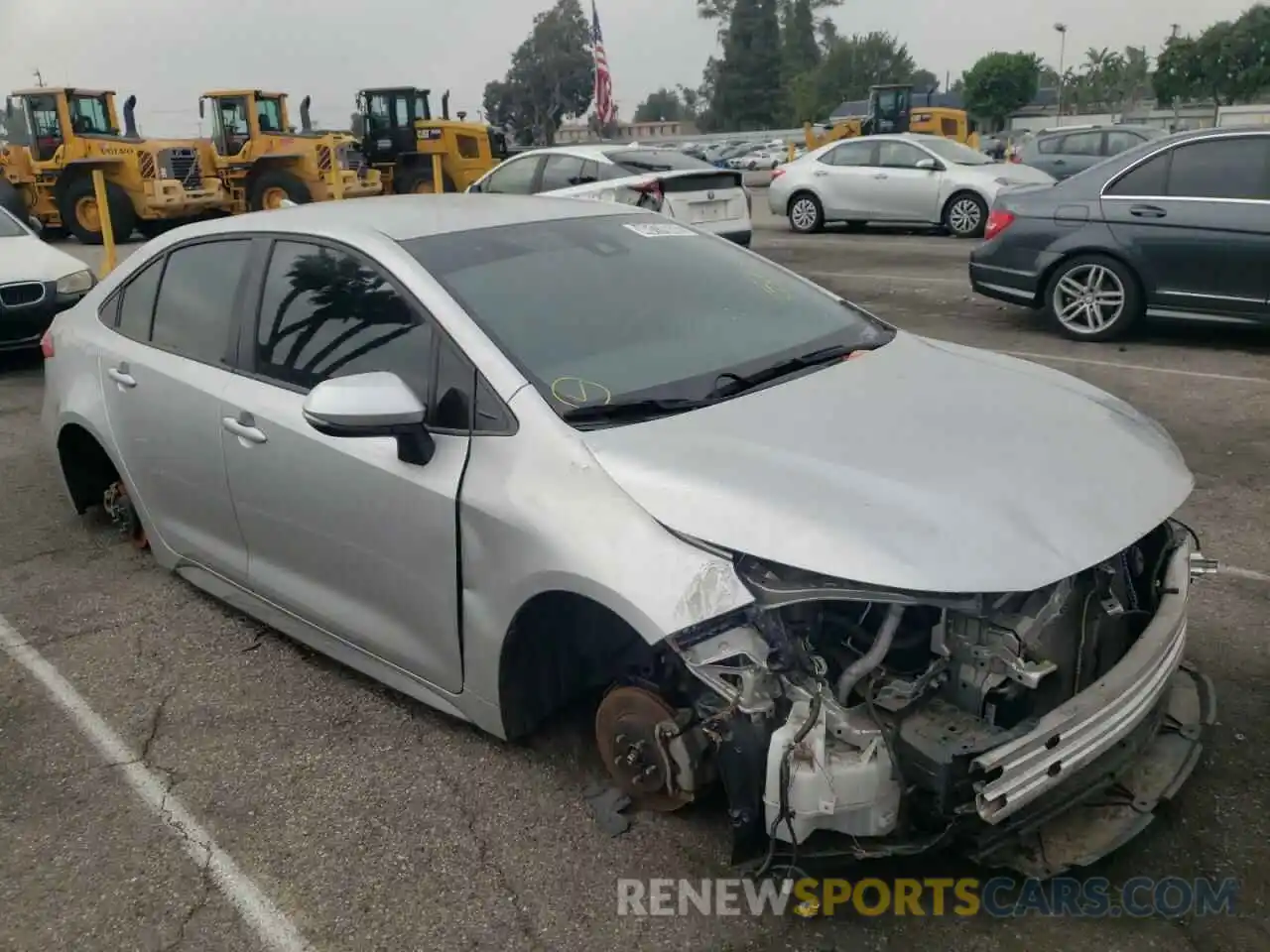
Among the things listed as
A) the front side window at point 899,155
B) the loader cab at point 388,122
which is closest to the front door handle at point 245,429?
the front side window at point 899,155

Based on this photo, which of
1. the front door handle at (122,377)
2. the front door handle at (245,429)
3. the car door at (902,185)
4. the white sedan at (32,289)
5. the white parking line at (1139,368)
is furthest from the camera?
the car door at (902,185)

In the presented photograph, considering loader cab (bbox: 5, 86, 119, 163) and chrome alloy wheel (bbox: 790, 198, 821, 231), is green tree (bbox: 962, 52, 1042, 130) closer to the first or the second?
chrome alloy wheel (bbox: 790, 198, 821, 231)

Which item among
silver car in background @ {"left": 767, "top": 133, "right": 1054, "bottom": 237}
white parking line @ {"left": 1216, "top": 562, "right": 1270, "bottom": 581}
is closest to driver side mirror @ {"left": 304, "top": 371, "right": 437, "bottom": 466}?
white parking line @ {"left": 1216, "top": 562, "right": 1270, "bottom": 581}

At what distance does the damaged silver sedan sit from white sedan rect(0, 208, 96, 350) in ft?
18.4

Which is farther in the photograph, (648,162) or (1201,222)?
(648,162)

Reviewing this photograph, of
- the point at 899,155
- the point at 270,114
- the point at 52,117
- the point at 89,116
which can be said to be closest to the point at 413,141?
the point at 270,114

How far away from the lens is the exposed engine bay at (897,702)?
227 cm

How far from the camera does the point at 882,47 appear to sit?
93625mm

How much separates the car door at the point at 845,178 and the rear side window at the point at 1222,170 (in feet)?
27.1

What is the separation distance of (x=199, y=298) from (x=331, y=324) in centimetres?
87

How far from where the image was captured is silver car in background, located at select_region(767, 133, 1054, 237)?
48.7ft

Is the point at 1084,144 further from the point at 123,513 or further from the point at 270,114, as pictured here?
the point at 123,513

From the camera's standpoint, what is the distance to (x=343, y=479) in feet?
10.4

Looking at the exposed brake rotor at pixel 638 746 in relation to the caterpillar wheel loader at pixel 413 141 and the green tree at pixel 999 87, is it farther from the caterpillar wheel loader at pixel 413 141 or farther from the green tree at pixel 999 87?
the green tree at pixel 999 87
